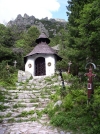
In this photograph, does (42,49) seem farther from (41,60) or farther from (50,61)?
(50,61)

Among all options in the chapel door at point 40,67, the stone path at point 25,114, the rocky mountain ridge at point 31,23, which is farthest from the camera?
the rocky mountain ridge at point 31,23

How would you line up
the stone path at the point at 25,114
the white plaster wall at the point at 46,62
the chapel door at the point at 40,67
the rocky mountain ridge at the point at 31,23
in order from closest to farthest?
the stone path at the point at 25,114
the white plaster wall at the point at 46,62
the chapel door at the point at 40,67
the rocky mountain ridge at the point at 31,23

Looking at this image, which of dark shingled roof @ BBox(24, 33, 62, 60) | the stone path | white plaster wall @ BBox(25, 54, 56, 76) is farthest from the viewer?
dark shingled roof @ BBox(24, 33, 62, 60)

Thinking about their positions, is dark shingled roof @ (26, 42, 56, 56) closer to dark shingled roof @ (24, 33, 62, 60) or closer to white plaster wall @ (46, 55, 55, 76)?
dark shingled roof @ (24, 33, 62, 60)

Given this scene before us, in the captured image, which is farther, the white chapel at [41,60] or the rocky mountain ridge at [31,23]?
the rocky mountain ridge at [31,23]

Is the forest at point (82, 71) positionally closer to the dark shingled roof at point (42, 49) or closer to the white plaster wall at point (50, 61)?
the white plaster wall at point (50, 61)

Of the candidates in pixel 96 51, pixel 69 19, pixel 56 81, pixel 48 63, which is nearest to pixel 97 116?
pixel 96 51

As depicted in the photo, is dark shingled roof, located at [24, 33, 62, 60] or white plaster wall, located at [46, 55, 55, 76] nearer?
white plaster wall, located at [46, 55, 55, 76]

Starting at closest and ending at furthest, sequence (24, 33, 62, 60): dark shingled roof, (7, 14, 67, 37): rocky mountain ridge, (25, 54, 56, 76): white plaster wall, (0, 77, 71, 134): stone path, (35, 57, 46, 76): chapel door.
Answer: (0, 77, 71, 134): stone path < (25, 54, 56, 76): white plaster wall < (24, 33, 62, 60): dark shingled roof < (35, 57, 46, 76): chapel door < (7, 14, 67, 37): rocky mountain ridge

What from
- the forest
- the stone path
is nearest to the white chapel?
the forest

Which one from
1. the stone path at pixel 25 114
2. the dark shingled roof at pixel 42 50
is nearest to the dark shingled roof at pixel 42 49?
the dark shingled roof at pixel 42 50

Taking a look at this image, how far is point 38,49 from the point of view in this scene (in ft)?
81.5

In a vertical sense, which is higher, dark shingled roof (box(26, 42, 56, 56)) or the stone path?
dark shingled roof (box(26, 42, 56, 56))

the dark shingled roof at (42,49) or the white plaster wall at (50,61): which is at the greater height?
the dark shingled roof at (42,49)
